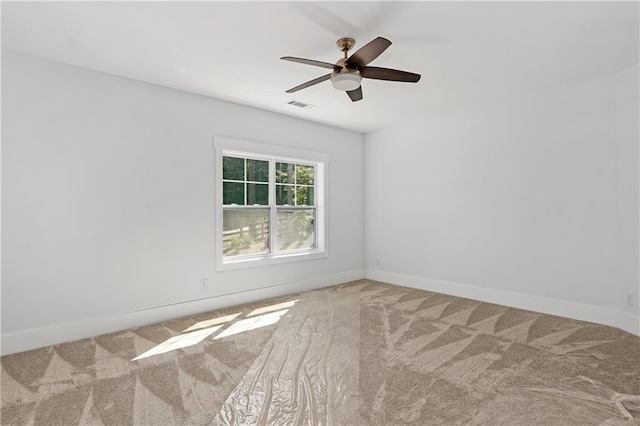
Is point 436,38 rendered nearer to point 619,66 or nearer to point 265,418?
point 619,66

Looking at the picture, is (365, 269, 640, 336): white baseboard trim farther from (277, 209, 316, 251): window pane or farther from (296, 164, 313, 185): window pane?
(296, 164, 313, 185): window pane

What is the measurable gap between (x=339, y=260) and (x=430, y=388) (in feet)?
11.7

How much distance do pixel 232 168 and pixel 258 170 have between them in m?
0.42

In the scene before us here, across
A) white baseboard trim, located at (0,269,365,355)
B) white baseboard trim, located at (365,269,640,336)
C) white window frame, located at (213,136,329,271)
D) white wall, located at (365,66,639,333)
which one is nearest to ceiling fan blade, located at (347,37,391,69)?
white window frame, located at (213,136,329,271)

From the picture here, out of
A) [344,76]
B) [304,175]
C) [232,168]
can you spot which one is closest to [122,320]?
[232,168]

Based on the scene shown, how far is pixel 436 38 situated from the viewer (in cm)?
292

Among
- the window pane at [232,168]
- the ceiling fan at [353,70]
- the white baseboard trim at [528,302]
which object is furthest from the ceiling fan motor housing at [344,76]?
the white baseboard trim at [528,302]

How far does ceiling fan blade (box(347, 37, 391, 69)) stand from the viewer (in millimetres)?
2365

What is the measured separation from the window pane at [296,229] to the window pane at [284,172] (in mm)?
475

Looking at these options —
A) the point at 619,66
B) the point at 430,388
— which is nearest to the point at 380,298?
the point at 430,388

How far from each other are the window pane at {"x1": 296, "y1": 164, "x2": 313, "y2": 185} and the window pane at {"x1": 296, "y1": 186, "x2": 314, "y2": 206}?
0.08 meters

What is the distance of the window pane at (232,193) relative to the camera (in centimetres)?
463

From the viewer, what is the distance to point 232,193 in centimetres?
471

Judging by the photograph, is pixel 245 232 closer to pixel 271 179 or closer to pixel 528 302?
pixel 271 179
